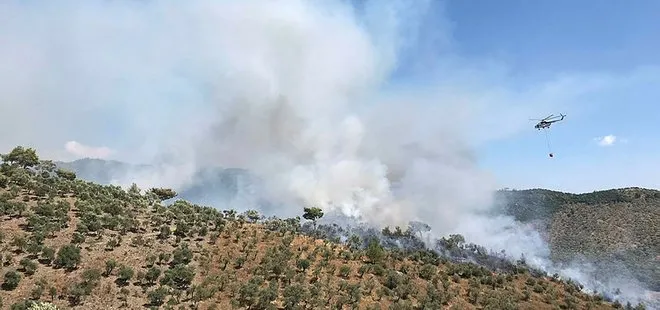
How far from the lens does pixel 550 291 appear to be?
50812mm

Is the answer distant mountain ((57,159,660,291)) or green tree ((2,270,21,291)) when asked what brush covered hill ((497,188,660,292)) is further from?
green tree ((2,270,21,291))

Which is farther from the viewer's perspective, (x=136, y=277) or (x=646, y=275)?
(x=646, y=275)

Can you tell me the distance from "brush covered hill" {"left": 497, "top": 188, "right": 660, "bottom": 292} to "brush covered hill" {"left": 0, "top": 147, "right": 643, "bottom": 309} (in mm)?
42635

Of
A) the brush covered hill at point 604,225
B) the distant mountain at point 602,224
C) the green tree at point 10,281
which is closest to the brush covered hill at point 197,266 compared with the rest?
the green tree at point 10,281

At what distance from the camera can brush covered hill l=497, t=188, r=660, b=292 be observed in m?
89.5

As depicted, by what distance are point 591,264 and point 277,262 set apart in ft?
235

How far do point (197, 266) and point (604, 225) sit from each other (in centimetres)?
10336

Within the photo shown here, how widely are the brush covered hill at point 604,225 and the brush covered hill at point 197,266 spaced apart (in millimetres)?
42635

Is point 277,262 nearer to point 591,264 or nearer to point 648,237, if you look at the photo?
point 591,264

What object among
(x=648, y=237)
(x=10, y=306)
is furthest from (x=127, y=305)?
(x=648, y=237)

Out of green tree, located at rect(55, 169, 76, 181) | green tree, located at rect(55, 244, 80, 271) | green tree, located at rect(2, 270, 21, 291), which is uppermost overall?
green tree, located at rect(55, 169, 76, 181)

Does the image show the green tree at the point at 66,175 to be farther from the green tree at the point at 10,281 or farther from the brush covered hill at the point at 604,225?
the brush covered hill at the point at 604,225

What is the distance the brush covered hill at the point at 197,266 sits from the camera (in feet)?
111

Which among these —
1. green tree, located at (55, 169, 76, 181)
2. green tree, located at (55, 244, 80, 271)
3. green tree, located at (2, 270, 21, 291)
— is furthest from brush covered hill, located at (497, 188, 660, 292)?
green tree, located at (2, 270, 21, 291)
